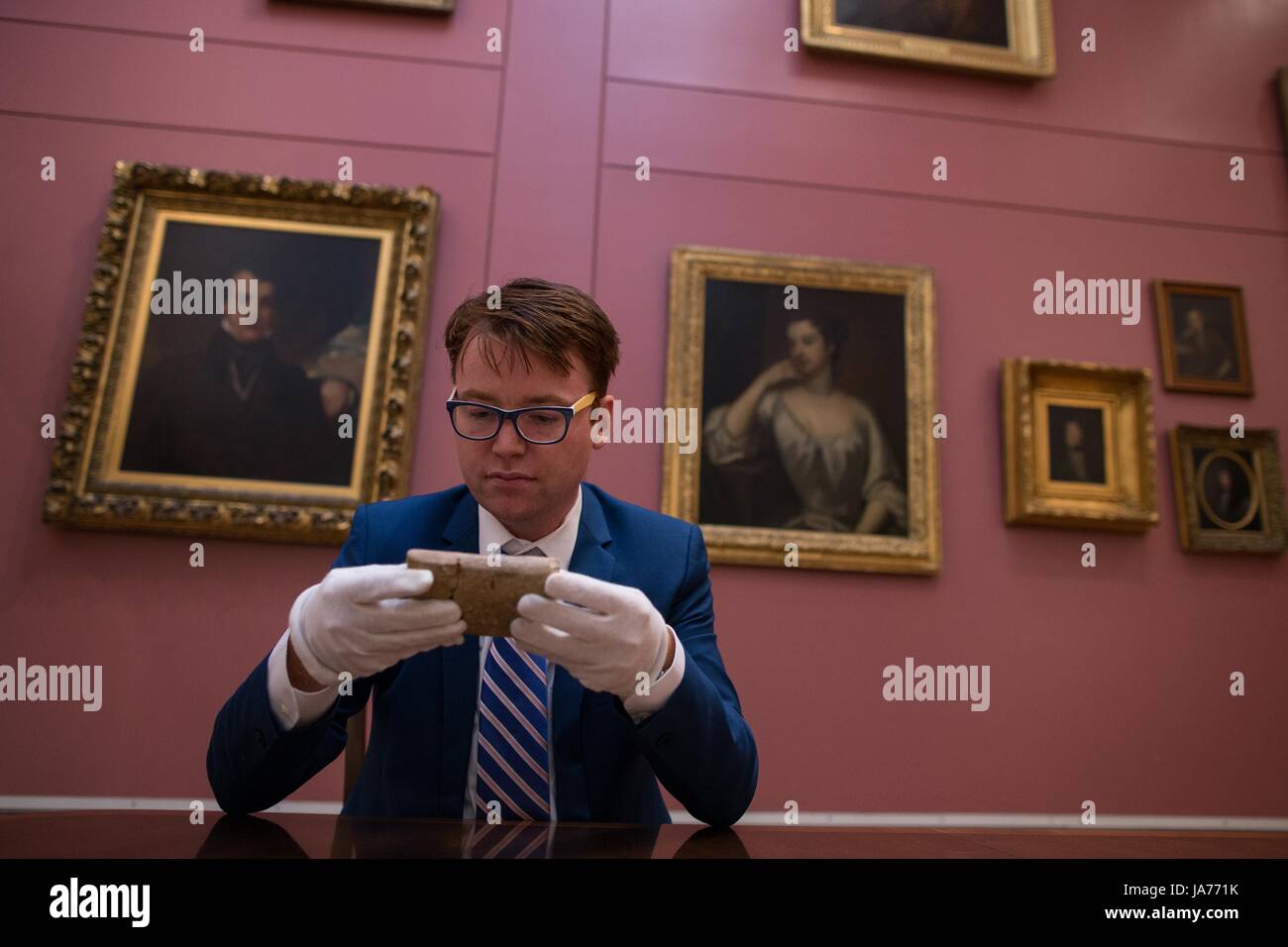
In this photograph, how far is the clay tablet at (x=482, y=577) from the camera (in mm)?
1802

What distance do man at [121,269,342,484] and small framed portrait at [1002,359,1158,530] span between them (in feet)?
11.6

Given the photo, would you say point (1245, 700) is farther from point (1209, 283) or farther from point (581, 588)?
point (581, 588)

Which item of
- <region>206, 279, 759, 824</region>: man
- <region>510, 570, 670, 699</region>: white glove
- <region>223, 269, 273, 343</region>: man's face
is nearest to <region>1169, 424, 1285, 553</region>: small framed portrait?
<region>206, 279, 759, 824</region>: man

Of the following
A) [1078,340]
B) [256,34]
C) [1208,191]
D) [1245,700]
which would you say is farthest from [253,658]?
[1208,191]

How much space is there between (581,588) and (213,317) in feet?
11.3

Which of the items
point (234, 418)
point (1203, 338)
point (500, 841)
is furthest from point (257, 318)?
point (1203, 338)

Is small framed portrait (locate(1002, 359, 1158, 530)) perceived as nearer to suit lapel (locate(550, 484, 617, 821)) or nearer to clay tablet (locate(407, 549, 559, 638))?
suit lapel (locate(550, 484, 617, 821))

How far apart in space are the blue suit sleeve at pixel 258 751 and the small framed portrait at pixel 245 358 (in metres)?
2.26

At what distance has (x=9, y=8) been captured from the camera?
4.62 meters

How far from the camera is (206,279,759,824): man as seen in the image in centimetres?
191

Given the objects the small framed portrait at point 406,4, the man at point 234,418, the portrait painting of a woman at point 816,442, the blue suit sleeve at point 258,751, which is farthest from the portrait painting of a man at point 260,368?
the blue suit sleeve at point 258,751

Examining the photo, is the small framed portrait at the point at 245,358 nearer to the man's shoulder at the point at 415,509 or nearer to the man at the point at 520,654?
the man's shoulder at the point at 415,509

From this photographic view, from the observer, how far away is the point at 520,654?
2344mm

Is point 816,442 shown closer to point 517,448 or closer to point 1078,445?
point 1078,445
